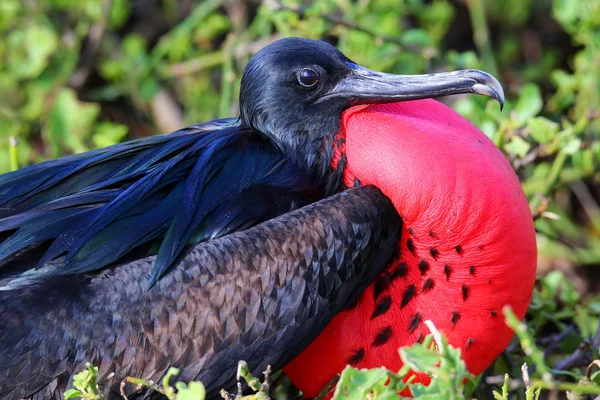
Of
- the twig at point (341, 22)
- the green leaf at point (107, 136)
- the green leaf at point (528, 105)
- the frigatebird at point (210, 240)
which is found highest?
the twig at point (341, 22)

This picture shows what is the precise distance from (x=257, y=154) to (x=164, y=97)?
7.05 ft

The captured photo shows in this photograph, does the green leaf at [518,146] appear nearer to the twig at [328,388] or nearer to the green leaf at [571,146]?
the green leaf at [571,146]

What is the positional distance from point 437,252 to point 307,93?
520mm

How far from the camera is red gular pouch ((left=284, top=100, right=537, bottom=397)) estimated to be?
218 cm

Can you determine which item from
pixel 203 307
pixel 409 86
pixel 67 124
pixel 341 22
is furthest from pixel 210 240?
pixel 67 124

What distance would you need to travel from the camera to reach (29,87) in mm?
4148

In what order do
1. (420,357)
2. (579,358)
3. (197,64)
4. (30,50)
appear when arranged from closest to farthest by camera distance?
(420,357) < (579,358) < (30,50) < (197,64)

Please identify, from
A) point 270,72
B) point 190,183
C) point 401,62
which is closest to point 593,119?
point 401,62

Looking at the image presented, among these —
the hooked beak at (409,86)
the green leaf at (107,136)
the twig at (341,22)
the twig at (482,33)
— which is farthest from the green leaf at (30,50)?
the hooked beak at (409,86)

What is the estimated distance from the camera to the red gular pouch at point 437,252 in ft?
7.14

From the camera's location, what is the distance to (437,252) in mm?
2232

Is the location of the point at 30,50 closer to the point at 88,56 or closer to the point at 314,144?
the point at 88,56

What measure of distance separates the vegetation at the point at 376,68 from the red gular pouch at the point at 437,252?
31cm

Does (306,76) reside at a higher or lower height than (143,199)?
higher
